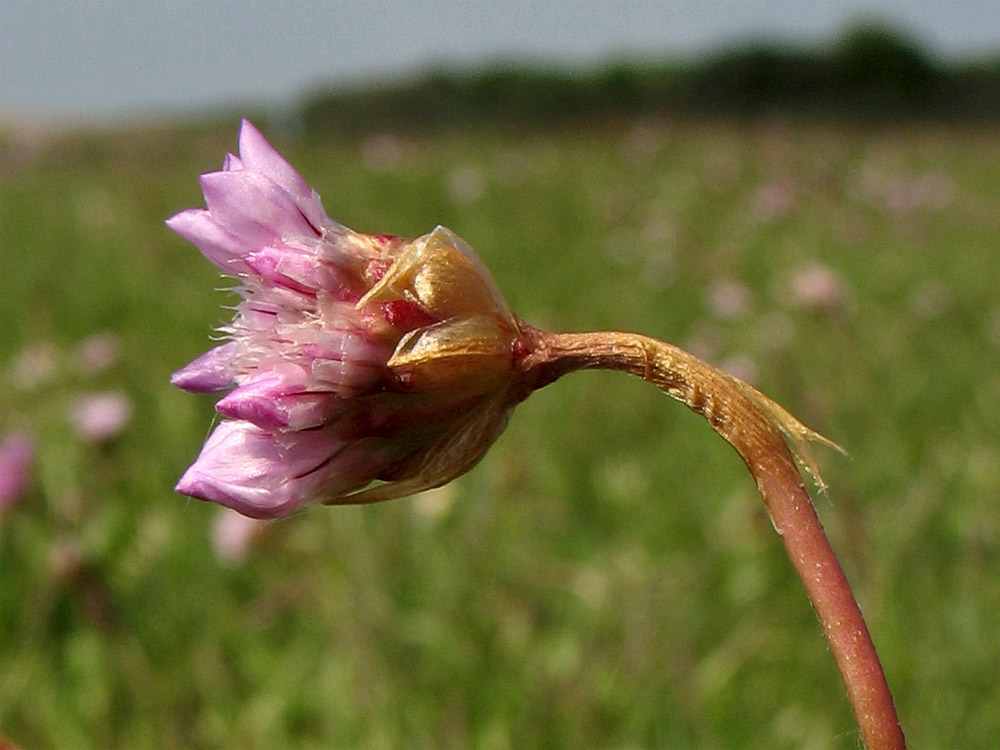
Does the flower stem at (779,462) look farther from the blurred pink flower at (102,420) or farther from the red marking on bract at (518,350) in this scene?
the blurred pink flower at (102,420)

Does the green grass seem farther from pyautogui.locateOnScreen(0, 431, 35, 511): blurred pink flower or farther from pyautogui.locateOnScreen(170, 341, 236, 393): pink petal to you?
pyautogui.locateOnScreen(170, 341, 236, 393): pink petal

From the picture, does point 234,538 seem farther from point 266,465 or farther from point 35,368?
point 266,465

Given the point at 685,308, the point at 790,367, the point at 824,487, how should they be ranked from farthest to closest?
the point at 685,308, the point at 790,367, the point at 824,487

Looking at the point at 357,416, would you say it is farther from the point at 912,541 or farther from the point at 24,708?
the point at 912,541

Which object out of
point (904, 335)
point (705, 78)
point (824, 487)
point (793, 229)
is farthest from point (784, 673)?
point (705, 78)

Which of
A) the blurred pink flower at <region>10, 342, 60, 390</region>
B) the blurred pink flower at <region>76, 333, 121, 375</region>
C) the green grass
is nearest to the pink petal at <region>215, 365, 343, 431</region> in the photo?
the green grass
